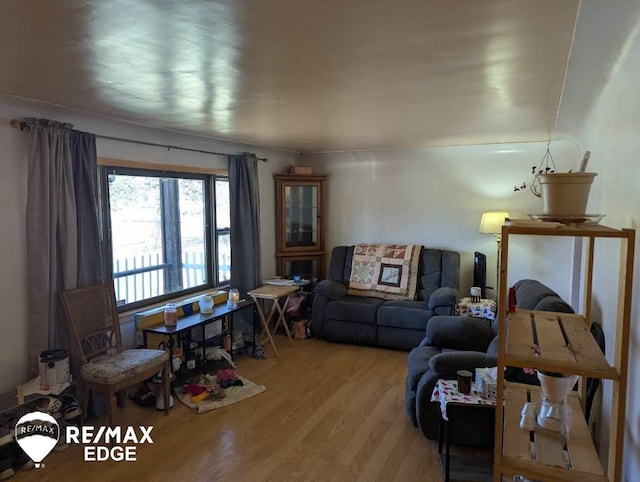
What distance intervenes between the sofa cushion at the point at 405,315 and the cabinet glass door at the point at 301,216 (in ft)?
5.18

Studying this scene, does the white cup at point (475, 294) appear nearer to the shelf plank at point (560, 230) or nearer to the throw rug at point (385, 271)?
the throw rug at point (385, 271)

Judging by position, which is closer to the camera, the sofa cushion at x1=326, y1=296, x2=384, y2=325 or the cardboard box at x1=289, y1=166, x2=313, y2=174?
the sofa cushion at x1=326, y1=296, x2=384, y2=325

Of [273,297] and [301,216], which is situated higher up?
[301,216]

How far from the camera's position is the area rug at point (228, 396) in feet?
11.2

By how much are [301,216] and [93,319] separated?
10.2ft

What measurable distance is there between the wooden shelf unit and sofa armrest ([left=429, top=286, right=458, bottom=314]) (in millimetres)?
2710

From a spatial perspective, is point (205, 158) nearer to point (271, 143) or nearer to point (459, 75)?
point (271, 143)

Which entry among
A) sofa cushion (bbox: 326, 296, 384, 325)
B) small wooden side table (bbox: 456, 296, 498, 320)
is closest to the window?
sofa cushion (bbox: 326, 296, 384, 325)

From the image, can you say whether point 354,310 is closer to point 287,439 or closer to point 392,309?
point 392,309

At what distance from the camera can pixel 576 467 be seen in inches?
57.4

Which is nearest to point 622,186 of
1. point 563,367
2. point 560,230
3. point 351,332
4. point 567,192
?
point 567,192

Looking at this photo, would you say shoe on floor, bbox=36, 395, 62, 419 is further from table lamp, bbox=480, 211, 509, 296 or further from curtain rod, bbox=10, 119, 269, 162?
table lamp, bbox=480, 211, 509, 296

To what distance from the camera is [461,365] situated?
8.82ft

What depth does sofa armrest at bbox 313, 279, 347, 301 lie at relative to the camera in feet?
16.4
